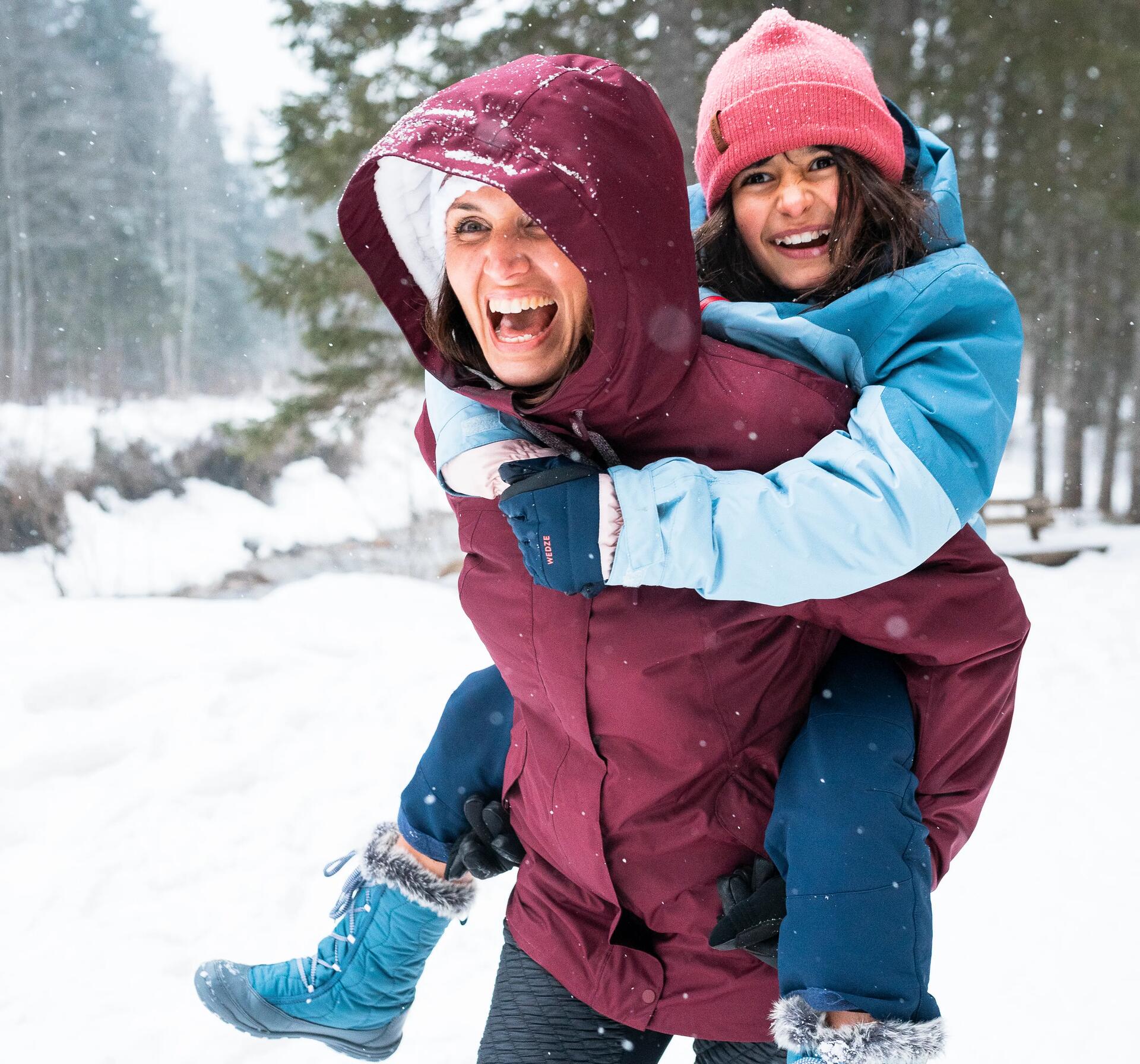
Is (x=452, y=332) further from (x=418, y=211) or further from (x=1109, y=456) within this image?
(x=1109, y=456)

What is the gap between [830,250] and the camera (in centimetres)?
183

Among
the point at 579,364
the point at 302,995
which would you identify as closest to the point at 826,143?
the point at 579,364

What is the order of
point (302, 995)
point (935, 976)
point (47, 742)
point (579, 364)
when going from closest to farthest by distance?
point (579, 364) < point (302, 995) < point (935, 976) < point (47, 742)

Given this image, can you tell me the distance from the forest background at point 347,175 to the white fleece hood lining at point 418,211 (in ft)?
16.0

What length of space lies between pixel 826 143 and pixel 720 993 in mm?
1675

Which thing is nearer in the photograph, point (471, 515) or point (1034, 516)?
point (471, 515)

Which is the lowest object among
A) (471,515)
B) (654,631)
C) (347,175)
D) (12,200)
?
(654,631)

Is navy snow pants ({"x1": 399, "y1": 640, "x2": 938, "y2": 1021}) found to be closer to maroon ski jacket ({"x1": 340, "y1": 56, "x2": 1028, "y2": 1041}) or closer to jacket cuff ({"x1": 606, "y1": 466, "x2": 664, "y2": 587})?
maroon ski jacket ({"x1": 340, "y1": 56, "x2": 1028, "y2": 1041})

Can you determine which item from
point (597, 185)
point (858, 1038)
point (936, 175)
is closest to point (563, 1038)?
point (858, 1038)

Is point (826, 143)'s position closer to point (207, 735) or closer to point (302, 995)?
point (302, 995)

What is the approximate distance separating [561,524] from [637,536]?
0.11m

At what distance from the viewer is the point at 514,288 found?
54.4 inches

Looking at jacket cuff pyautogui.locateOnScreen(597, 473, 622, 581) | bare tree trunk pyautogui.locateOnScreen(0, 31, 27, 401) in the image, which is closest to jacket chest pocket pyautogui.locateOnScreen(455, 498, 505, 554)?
jacket cuff pyautogui.locateOnScreen(597, 473, 622, 581)

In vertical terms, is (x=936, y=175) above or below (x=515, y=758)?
above
